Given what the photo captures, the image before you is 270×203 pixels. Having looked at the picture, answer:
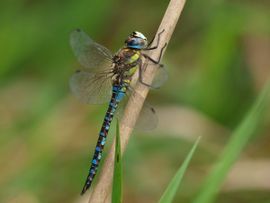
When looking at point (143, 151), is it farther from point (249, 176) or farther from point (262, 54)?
point (262, 54)

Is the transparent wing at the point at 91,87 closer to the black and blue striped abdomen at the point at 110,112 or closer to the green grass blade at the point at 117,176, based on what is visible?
the black and blue striped abdomen at the point at 110,112

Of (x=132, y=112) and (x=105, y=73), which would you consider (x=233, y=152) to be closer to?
(x=132, y=112)

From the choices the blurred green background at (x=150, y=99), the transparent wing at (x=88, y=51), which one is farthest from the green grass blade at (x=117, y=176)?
the blurred green background at (x=150, y=99)

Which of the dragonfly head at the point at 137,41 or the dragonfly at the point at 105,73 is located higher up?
the dragonfly head at the point at 137,41

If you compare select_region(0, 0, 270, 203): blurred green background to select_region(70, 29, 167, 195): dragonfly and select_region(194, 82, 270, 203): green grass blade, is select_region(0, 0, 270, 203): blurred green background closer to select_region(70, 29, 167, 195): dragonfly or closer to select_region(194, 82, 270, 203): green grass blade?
select_region(70, 29, 167, 195): dragonfly

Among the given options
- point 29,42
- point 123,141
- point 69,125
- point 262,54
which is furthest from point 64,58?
point 123,141

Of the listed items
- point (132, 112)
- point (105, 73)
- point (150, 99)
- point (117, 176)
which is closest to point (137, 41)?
point (105, 73)
